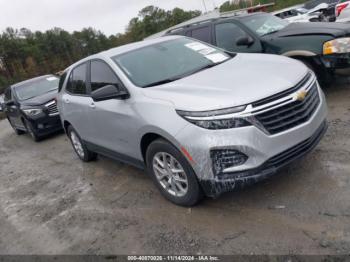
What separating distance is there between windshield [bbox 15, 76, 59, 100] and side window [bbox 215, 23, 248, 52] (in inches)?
203

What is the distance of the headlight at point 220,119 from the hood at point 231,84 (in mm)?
46

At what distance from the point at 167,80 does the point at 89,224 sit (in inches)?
73.9

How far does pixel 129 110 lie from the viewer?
12.6 ft

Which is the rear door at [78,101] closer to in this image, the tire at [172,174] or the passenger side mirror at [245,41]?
the tire at [172,174]

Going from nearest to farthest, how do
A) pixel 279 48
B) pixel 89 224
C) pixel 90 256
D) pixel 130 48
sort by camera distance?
1. pixel 90 256
2. pixel 89 224
3. pixel 130 48
4. pixel 279 48

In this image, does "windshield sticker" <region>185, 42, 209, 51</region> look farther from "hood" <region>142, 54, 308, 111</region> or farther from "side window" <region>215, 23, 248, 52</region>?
"side window" <region>215, 23, 248, 52</region>

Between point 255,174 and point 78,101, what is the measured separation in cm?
312

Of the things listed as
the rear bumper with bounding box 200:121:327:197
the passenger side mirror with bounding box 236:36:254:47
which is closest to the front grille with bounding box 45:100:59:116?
the passenger side mirror with bounding box 236:36:254:47

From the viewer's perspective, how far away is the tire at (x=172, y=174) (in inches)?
132

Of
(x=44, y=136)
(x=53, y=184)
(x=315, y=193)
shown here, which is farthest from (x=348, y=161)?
(x=44, y=136)

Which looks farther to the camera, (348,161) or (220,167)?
(348,161)

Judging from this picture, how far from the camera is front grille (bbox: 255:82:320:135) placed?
3.07m

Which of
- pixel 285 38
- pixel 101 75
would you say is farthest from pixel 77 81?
pixel 285 38

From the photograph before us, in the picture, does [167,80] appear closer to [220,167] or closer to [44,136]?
[220,167]
